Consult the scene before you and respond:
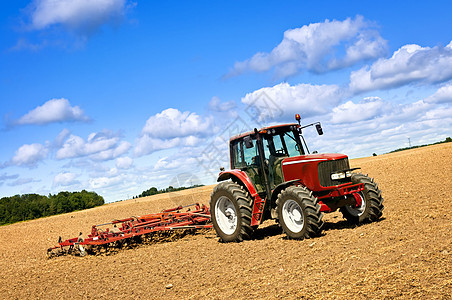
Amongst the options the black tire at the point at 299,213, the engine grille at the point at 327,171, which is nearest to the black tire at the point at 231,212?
the black tire at the point at 299,213

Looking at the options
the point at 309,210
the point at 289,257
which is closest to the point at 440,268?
the point at 289,257

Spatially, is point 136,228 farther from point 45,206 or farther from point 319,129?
point 45,206

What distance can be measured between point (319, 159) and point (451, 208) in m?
3.39

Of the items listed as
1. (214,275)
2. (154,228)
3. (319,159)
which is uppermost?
(319,159)

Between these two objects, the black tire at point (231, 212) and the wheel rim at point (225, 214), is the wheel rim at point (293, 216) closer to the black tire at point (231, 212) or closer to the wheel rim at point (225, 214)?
the black tire at point (231, 212)

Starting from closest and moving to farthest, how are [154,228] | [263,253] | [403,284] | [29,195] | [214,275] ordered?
[403,284] → [214,275] → [263,253] → [154,228] → [29,195]

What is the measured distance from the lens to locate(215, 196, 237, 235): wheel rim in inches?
411

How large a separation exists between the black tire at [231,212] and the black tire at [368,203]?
2580mm

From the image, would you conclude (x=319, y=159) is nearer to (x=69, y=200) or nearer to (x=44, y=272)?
(x=44, y=272)

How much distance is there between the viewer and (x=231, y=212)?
34.3 feet

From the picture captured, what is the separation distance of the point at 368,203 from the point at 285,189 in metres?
2.06

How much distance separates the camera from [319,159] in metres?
9.06

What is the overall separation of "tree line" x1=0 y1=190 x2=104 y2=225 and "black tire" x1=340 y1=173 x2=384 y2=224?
43.1 meters

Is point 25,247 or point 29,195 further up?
point 29,195
